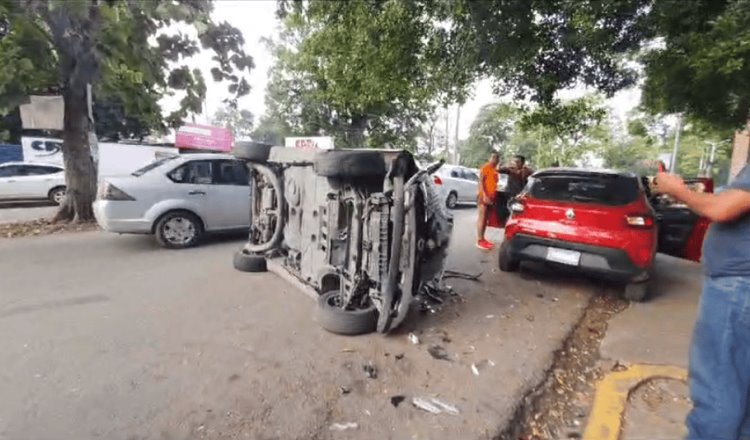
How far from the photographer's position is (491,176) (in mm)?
7402

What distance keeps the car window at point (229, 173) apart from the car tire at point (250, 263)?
2023 mm

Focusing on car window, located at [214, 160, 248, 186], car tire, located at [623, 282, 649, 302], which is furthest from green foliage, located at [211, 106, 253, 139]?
car tire, located at [623, 282, 649, 302]

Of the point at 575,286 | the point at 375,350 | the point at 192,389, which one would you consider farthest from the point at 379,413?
the point at 575,286

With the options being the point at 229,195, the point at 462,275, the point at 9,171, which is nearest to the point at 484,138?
the point at 9,171

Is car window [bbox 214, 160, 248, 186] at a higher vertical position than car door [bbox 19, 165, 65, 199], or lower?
higher

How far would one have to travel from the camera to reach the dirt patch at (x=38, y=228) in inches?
307

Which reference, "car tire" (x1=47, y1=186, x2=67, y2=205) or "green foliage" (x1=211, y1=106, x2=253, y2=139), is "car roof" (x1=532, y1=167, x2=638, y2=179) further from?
"green foliage" (x1=211, y1=106, x2=253, y2=139)

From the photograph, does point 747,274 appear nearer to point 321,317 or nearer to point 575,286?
point 321,317

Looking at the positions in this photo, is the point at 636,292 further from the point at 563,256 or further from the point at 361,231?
the point at 361,231

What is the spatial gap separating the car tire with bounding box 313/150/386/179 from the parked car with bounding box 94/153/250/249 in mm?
3964

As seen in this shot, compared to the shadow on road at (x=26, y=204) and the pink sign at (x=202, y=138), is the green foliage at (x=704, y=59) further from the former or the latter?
the pink sign at (x=202, y=138)

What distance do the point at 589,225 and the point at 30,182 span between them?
572 inches

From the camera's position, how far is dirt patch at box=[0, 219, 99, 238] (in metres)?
7.80

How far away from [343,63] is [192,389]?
5.23m
